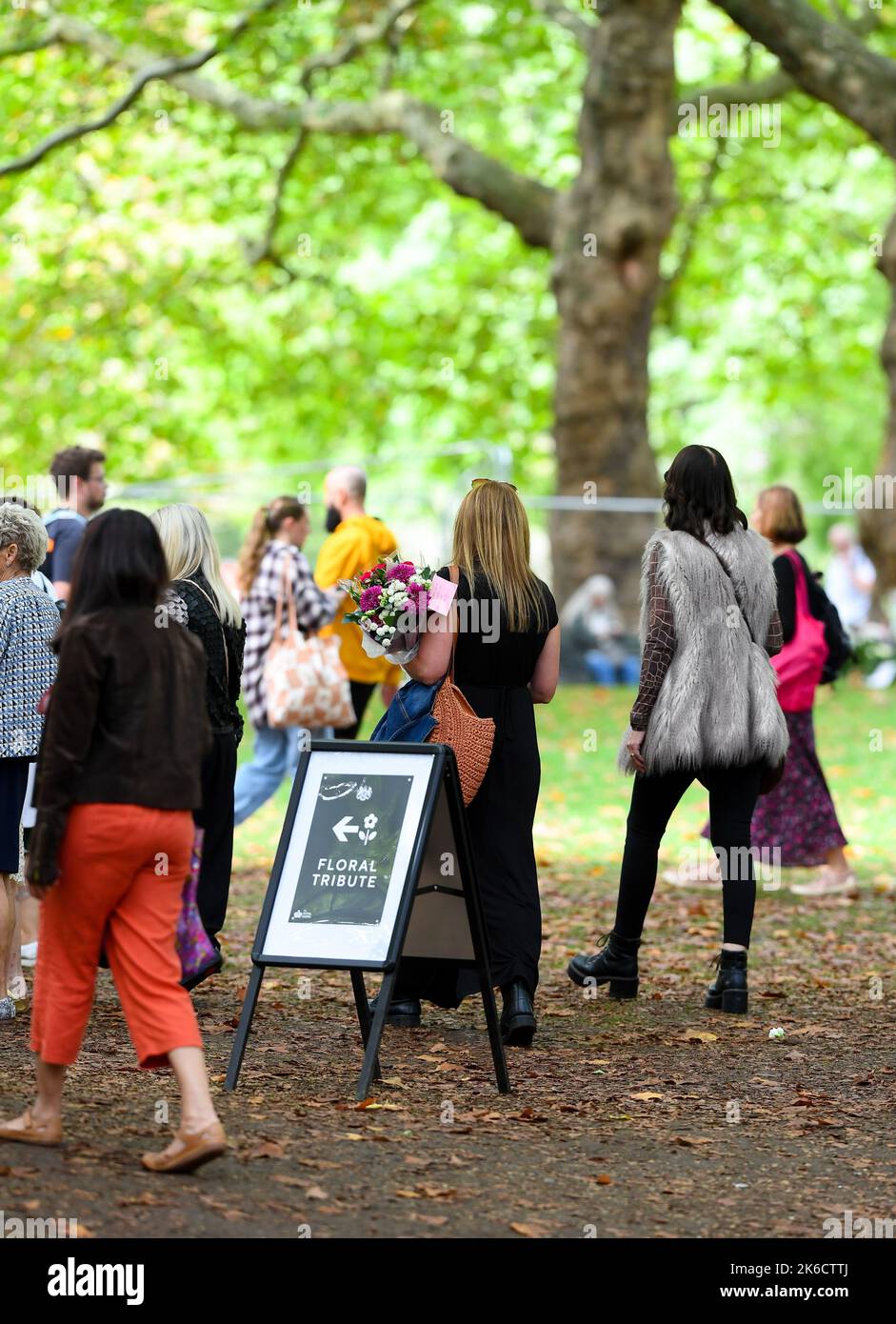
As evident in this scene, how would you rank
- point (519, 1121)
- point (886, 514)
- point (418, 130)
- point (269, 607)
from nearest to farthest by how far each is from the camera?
point (519, 1121), point (269, 607), point (886, 514), point (418, 130)

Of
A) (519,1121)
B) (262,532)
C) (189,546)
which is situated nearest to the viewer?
(519,1121)

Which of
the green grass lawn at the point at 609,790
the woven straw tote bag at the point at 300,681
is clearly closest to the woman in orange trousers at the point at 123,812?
the woven straw tote bag at the point at 300,681

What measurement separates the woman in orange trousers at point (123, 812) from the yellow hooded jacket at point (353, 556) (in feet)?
20.0

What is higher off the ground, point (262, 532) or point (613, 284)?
point (613, 284)

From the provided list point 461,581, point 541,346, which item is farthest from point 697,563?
point 541,346

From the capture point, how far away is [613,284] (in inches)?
883

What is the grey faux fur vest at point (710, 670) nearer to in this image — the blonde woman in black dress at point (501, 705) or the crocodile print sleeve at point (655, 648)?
the crocodile print sleeve at point (655, 648)

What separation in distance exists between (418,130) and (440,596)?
1785 centimetres

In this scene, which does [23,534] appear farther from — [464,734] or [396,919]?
[396,919]

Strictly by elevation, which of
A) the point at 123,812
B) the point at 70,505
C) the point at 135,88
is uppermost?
the point at 135,88

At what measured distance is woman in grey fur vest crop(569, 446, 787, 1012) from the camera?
7.59m

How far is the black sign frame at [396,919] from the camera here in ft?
20.6

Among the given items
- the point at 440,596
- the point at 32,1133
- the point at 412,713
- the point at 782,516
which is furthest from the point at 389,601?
the point at 782,516

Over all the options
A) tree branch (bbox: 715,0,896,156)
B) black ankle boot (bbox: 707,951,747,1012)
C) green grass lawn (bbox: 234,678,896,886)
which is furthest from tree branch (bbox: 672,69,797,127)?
black ankle boot (bbox: 707,951,747,1012)
